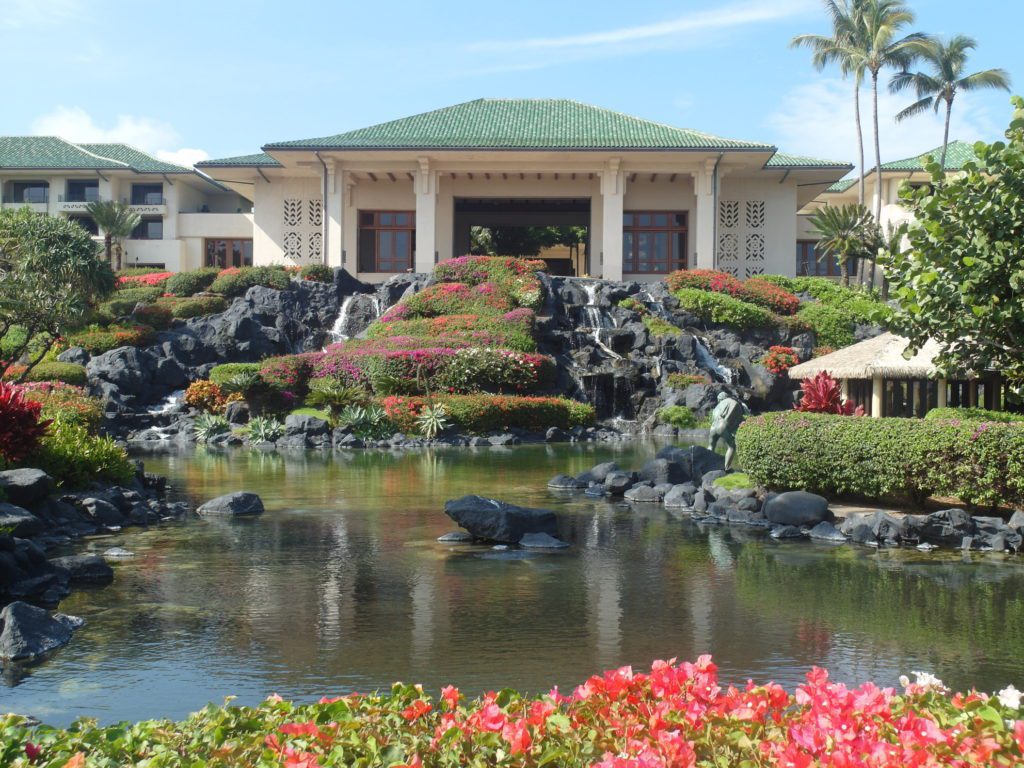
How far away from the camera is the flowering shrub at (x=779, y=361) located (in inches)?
1296

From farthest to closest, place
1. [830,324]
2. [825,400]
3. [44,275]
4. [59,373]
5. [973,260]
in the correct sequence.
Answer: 1. [830,324]
2. [44,275]
3. [59,373]
4. [825,400]
5. [973,260]

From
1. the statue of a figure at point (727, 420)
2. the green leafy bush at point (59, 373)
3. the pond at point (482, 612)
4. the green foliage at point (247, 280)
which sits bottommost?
the pond at point (482, 612)

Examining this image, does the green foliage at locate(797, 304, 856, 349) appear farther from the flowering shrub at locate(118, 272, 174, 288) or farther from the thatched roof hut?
the flowering shrub at locate(118, 272, 174, 288)

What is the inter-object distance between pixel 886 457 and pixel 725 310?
23705mm

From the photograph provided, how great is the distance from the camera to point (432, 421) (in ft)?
85.9

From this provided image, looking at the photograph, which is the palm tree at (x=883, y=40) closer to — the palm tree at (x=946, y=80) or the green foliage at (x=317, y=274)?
the palm tree at (x=946, y=80)

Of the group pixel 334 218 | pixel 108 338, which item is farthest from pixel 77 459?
pixel 334 218

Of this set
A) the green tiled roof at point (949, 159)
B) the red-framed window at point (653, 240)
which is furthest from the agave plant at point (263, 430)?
the green tiled roof at point (949, 159)

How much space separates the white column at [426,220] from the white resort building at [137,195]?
11.5m

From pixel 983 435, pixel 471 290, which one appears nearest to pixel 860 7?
pixel 471 290

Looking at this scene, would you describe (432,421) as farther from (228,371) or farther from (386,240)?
(386,240)

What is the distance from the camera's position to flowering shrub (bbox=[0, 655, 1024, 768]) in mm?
3469

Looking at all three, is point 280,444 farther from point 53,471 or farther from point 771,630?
point 771,630

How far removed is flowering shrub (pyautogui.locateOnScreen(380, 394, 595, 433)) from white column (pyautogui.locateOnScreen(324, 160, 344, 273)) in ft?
52.0
